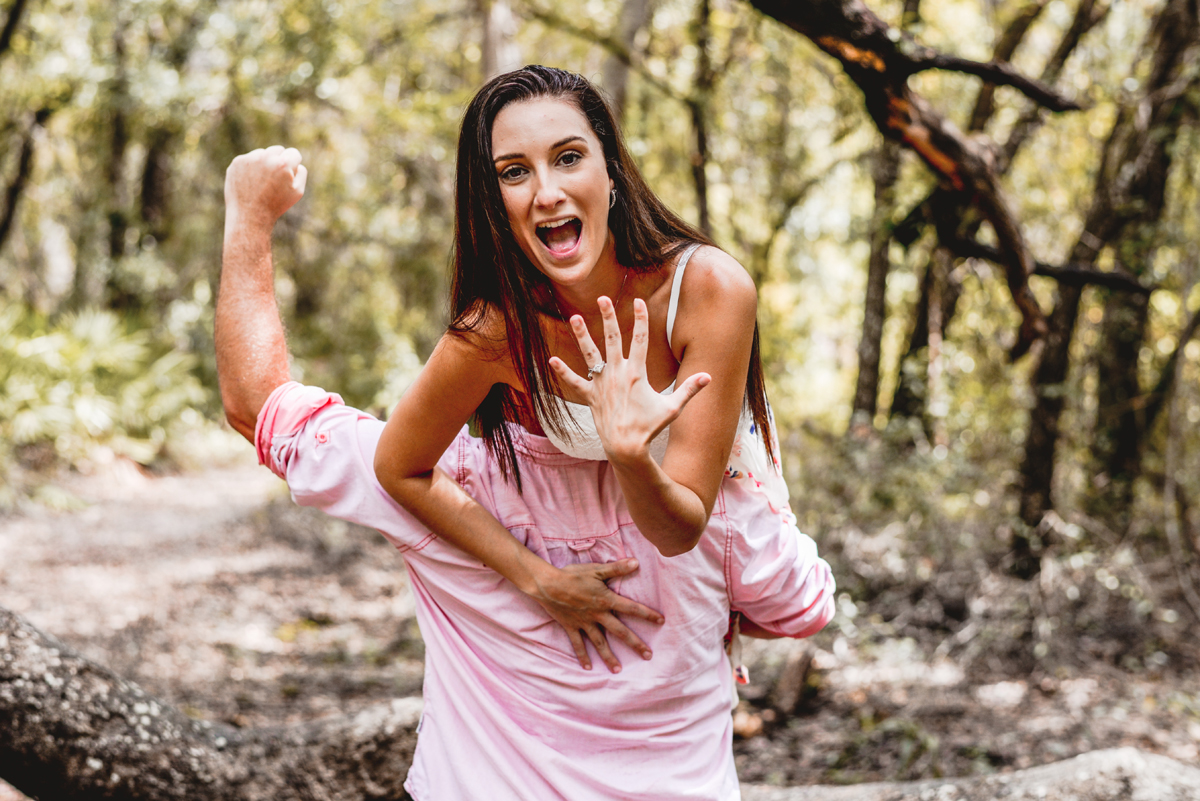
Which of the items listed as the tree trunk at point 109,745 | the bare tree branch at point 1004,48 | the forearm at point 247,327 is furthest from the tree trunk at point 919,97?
the bare tree branch at point 1004,48

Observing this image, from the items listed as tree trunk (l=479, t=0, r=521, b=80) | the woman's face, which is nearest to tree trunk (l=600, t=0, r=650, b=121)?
tree trunk (l=479, t=0, r=521, b=80)

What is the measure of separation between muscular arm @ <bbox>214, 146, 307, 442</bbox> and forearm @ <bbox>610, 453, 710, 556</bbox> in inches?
38.9

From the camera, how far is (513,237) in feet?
5.51

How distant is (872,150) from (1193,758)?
345 cm

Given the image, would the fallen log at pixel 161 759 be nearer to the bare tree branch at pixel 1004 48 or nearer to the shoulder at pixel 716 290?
the shoulder at pixel 716 290

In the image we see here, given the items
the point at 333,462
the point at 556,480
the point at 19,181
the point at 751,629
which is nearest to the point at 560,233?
the point at 556,480

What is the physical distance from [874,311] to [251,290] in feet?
12.2

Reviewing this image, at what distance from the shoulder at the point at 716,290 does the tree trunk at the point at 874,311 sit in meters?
3.16

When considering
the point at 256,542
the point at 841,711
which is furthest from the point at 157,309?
the point at 841,711

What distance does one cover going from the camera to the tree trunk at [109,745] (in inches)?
78.5

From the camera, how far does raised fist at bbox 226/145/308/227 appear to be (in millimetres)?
2096

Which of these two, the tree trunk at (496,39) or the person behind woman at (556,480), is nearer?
the person behind woman at (556,480)

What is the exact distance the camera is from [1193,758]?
3.53 metres

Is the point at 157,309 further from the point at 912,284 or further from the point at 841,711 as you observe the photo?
the point at 841,711
